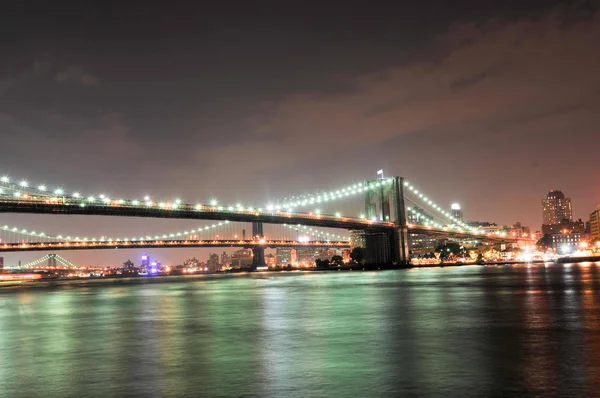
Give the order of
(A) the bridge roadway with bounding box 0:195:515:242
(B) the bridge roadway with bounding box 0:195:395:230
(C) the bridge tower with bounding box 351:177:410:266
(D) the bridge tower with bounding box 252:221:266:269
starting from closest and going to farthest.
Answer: (B) the bridge roadway with bounding box 0:195:395:230 < (A) the bridge roadway with bounding box 0:195:515:242 < (C) the bridge tower with bounding box 351:177:410:266 < (D) the bridge tower with bounding box 252:221:266:269

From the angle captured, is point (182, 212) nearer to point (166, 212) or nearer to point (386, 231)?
point (166, 212)

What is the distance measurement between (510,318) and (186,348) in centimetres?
1037

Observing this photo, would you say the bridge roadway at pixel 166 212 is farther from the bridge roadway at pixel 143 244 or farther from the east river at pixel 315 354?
the east river at pixel 315 354

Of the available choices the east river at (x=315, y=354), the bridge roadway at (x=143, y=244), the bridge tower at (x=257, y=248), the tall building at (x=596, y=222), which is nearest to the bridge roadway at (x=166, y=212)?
the bridge roadway at (x=143, y=244)

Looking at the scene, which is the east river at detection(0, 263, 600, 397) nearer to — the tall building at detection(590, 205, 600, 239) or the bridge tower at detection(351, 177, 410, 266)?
the bridge tower at detection(351, 177, 410, 266)

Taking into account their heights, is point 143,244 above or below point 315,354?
above

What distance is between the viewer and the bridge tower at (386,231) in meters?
105

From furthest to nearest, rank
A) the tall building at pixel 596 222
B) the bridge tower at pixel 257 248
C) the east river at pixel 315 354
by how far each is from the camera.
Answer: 1. the tall building at pixel 596 222
2. the bridge tower at pixel 257 248
3. the east river at pixel 315 354

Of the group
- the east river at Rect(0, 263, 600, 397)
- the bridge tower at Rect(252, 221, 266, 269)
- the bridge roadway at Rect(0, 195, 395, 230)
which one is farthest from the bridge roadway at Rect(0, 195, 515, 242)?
the east river at Rect(0, 263, 600, 397)

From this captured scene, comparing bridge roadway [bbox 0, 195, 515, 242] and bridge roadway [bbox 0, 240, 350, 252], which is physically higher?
bridge roadway [bbox 0, 195, 515, 242]

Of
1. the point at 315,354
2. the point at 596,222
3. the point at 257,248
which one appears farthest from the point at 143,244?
the point at 596,222

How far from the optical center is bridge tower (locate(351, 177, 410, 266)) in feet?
345

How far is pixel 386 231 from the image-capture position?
4235 inches

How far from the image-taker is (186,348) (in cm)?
1418
